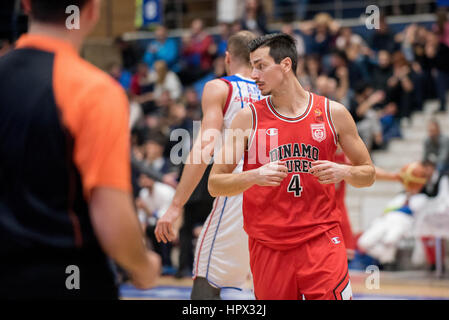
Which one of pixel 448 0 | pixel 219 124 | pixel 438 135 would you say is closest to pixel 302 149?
pixel 219 124

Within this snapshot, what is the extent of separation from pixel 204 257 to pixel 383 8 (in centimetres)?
1298

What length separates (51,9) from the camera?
7.82ft

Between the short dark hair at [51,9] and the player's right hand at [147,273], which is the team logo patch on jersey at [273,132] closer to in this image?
the player's right hand at [147,273]

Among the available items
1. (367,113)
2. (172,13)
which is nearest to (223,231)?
(367,113)

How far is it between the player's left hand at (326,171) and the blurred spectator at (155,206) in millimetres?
7536

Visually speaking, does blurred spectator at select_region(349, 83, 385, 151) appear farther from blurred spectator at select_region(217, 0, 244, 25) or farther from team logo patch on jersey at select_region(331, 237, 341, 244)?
team logo patch on jersey at select_region(331, 237, 341, 244)

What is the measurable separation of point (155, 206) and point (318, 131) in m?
7.62

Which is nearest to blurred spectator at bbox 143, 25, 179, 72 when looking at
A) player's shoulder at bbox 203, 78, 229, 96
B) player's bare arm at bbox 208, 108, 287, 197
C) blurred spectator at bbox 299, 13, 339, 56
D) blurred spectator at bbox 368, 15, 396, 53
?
blurred spectator at bbox 299, 13, 339, 56

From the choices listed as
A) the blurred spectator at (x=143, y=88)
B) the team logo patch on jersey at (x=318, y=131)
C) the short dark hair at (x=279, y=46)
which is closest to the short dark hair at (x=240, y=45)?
the short dark hair at (x=279, y=46)

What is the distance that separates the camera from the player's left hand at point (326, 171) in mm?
4207

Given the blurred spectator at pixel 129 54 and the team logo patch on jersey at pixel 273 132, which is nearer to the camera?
the team logo patch on jersey at pixel 273 132

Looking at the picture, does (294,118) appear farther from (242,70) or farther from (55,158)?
(55,158)

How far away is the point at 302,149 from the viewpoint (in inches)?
176

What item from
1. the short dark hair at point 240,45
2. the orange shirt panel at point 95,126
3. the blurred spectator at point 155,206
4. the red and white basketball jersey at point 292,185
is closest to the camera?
the orange shirt panel at point 95,126
